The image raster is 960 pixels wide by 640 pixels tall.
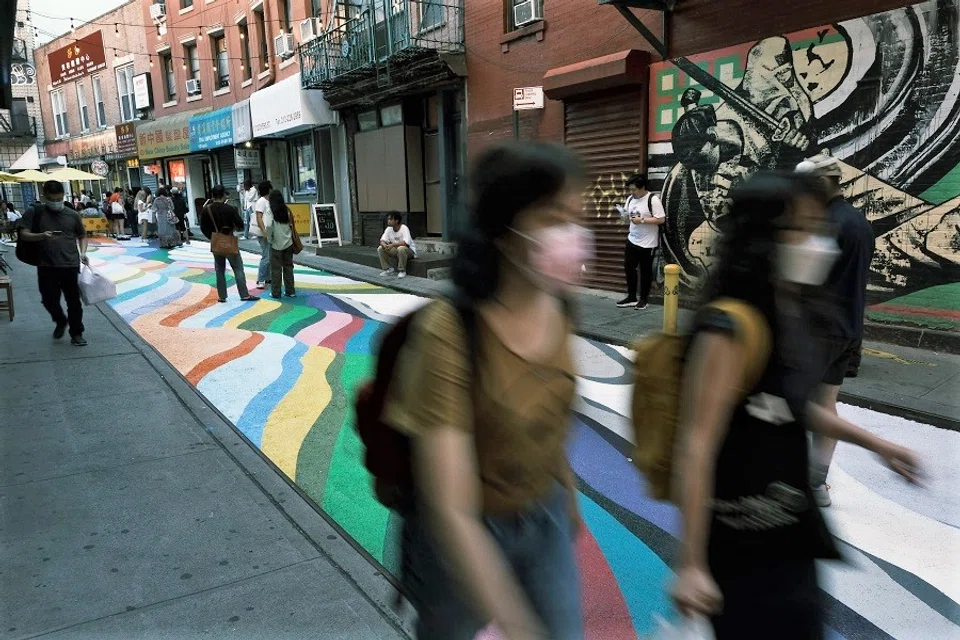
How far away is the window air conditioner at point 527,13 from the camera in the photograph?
36.6ft

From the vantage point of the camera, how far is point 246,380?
6414 millimetres

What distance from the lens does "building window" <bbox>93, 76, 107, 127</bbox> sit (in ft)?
103

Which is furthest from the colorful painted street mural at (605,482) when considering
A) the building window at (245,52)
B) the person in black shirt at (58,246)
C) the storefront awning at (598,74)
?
the building window at (245,52)

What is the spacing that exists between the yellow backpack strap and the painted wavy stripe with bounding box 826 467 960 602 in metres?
1.67

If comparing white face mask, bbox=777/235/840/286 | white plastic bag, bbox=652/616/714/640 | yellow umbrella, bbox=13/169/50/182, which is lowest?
white plastic bag, bbox=652/616/714/640

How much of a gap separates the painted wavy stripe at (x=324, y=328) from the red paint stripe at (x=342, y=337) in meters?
0.06

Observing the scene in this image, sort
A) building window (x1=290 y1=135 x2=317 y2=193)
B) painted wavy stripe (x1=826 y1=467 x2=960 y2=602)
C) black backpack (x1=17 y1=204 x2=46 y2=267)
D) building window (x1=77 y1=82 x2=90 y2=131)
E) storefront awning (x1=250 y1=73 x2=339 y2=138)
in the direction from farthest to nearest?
building window (x1=77 y1=82 x2=90 y2=131)
building window (x1=290 y1=135 x2=317 y2=193)
storefront awning (x1=250 y1=73 x2=339 y2=138)
black backpack (x1=17 y1=204 x2=46 y2=267)
painted wavy stripe (x1=826 y1=467 x2=960 y2=602)

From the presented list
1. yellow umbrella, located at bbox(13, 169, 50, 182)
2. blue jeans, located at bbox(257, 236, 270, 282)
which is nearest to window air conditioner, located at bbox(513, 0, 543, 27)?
blue jeans, located at bbox(257, 236, 270, 282)

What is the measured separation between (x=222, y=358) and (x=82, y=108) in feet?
109

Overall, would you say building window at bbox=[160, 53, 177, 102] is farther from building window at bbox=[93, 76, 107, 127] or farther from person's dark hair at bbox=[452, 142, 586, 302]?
person's dark hair at bbox=[452, 142, 586, 302]

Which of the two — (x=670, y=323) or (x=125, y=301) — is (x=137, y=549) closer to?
(x=670, y=323)

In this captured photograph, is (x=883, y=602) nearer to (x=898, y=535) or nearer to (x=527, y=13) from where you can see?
(x=898, y=535)

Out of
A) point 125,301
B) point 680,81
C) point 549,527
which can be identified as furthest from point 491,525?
point 125,301

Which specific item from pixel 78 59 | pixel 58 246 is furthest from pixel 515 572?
pixel 78 59
